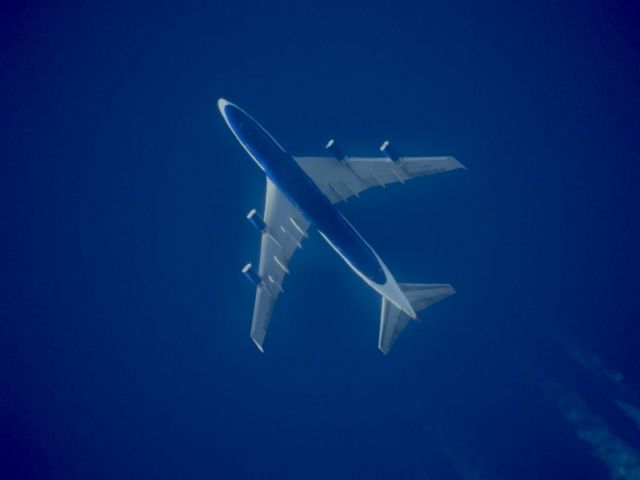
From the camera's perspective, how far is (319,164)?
30906 millimetres

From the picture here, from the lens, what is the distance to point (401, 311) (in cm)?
3133

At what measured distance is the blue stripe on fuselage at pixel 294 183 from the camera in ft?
92.8

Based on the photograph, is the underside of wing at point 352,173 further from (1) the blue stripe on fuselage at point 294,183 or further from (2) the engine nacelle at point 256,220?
(2) the engine nacelle at point 256,220

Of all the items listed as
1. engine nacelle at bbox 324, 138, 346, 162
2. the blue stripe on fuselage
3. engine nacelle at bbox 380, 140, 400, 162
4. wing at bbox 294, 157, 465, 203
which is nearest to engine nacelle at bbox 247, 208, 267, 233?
the blue stripe on fuselage

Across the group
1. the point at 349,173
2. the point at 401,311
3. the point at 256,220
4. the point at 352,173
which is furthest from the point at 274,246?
the point at 401,311

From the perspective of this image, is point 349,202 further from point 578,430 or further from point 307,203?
point 578,430

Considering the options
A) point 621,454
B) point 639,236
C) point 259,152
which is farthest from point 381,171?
point 621,454

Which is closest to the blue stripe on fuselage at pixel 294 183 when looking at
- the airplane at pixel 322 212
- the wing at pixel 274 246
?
the airplane at pixel 322 212

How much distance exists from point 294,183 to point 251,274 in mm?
7258

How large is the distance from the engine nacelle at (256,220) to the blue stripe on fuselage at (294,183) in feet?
8.43

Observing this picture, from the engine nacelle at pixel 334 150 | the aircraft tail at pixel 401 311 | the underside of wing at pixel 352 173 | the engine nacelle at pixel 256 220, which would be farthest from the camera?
the aircraft tail at pixel 401 311

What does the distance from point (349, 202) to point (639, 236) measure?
23.3 meters

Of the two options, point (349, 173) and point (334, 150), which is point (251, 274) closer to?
point (349, 173)

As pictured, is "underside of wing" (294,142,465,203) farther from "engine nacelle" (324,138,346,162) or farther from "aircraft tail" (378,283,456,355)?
"aircraft tail" (378,283,456,355)
